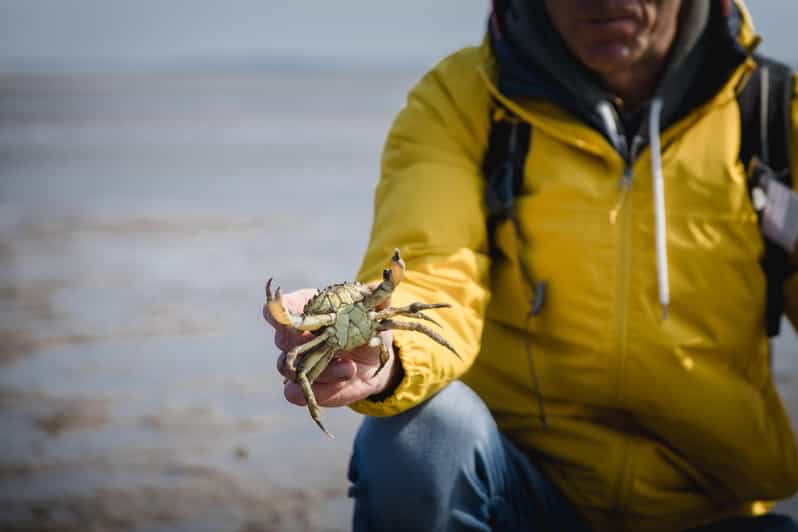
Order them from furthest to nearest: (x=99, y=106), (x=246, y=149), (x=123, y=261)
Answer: (x=99, y=106), (x=246, y=149), (x=123, y=261)

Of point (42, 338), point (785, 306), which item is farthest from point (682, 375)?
point (42, 338)

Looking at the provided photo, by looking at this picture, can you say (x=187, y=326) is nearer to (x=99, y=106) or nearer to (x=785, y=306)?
(x=785, y=306)

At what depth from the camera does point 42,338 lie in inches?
237

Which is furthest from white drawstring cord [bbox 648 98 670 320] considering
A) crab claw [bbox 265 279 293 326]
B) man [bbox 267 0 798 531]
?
crab claw [bbox 265 279 293 326]

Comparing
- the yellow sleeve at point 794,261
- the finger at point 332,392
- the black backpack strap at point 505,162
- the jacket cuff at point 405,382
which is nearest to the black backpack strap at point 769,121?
the yellow sleeve at point 794,261

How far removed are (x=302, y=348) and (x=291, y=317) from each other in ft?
0.27

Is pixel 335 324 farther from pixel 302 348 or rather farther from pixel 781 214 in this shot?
pixel 781 214

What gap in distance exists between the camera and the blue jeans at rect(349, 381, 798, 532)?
2.60m

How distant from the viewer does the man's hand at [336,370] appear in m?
2.19

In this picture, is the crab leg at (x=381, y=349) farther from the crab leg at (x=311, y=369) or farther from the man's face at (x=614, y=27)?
the man's face at (x=614, y=27)

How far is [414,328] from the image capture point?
232cm

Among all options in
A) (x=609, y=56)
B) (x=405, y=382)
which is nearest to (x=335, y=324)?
(x=405, y=382)

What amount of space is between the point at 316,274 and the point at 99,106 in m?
26.7

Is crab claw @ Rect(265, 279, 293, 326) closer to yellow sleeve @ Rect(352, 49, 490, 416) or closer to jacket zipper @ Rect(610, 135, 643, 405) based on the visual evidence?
yellow sleeve @ Rect(352, 49, 490, 416)
